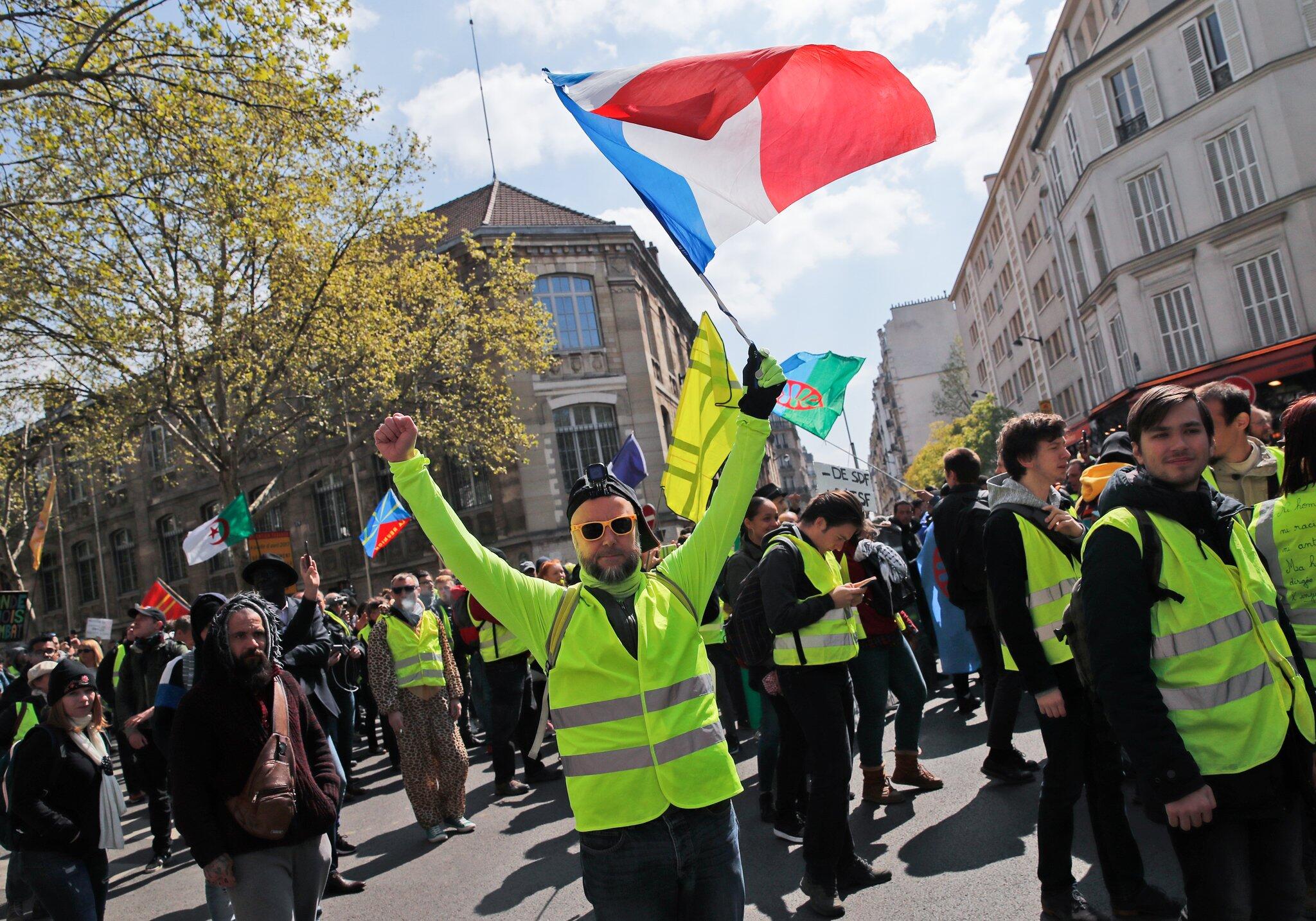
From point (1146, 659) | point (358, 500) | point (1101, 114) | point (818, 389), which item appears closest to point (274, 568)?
point (1146, 659)

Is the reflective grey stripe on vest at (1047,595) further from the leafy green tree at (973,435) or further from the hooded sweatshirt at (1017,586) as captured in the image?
the leafy green tree at (973,435)

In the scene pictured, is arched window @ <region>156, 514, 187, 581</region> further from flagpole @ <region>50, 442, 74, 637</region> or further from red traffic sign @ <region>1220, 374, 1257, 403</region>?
red traffic sign @ <region>1220, 374, 1257, 403</region>

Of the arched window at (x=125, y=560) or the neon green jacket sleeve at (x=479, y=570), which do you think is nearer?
the neon green jacket sleeve at (x=479, y=570)

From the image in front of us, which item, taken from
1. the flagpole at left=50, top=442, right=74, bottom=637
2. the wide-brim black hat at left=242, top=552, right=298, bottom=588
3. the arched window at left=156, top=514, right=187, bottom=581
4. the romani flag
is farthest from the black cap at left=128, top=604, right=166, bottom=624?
the flagpole at left=50, top=442, right=74, bottom=637

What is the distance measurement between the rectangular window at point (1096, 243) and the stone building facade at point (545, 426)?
45.9 ft

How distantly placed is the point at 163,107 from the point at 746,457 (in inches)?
404

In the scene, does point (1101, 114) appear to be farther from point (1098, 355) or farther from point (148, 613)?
point (148, 613)

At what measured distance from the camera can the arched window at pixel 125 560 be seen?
40094 millimetres

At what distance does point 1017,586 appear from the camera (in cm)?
393

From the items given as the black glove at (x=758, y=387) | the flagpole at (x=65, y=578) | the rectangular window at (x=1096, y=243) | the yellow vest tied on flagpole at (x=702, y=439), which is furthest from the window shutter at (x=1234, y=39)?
the flagpole at (x=65, y=578)

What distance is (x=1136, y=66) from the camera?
88.5ft

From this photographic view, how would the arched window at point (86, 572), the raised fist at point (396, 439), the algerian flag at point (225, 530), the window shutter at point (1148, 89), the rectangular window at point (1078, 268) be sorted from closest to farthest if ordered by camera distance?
the raised fist at point (396, 439)
the algerian flag at point (225, 530)
the window shutter at point (1148, 89)
the rectangular window at point (1078, 268)
the arched window at point (86, 572)

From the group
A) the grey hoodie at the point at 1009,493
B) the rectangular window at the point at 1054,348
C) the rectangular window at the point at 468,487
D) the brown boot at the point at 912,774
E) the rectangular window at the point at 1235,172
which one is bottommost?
the brown boot at the point at 912,774

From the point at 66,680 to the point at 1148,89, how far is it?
2939 cm
